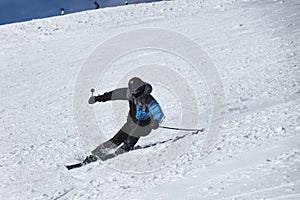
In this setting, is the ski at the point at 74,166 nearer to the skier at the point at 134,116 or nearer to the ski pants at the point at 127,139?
the skier at the point at 134,116

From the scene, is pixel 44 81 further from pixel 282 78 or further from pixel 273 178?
pixel 273 178

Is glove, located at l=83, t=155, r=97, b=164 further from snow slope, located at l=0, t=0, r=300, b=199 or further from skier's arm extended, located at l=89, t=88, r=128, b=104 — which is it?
skier's arm extended, located at l=89, t=88, r=128, b=104

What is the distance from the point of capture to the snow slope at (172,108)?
507cm

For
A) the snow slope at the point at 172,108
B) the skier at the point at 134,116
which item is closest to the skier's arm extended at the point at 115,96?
the skier at the point at 134,116

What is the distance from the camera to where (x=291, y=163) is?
4.60 meters

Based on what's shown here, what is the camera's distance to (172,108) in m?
10.1

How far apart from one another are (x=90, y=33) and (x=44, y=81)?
7605 mm

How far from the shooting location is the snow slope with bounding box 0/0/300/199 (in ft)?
16.6

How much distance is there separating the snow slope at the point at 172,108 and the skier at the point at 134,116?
33cm

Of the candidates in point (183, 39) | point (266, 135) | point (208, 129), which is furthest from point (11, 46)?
point (266, 135)

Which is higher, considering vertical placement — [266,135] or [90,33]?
[90,33]

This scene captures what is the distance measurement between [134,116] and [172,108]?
291cm

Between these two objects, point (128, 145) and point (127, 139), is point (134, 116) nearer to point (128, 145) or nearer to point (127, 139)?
point (127, 139)

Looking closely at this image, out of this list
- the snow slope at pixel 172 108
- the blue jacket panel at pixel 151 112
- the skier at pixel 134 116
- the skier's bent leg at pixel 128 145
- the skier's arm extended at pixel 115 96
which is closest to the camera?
the snow slope at pixel 172 108
